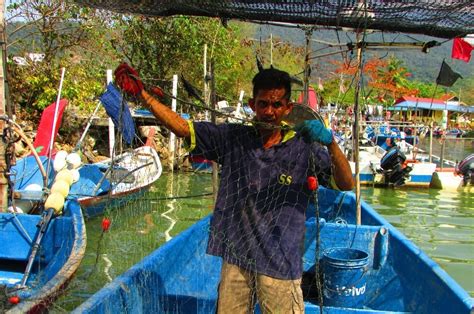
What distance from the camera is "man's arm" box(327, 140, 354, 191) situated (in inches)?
86.6

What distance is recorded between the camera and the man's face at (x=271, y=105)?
2312mm

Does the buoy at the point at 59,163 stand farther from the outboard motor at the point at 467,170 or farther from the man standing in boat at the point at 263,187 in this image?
the outboard motor at the point at 467,170

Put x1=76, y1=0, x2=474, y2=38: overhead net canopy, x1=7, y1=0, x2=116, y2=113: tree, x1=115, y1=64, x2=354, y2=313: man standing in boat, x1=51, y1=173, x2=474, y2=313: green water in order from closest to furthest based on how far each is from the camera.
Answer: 1. x1=115, y1=64, x2=354, y2=313: man standing in boat
2. x1=76, y1=0, x2=474, y2=38: overhead net canopy
3. x1=51, y1=173, x2=474, y2=313: green water
4. x1=7, y1=0, x2=116, y2=113: tree

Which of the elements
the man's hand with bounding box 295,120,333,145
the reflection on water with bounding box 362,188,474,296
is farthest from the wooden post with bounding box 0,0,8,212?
the reflection on water with bounding box 362,188,474,296

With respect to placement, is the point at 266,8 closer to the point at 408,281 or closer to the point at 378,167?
the point at 408,281

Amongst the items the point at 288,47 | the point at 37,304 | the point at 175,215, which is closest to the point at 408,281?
the point at 37,304

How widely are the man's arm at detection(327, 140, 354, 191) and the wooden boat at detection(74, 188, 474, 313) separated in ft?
1.04

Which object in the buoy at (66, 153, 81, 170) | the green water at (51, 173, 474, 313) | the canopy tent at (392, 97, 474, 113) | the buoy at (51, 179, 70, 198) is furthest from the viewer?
the canopy tent at (392, 97, 474, 113)

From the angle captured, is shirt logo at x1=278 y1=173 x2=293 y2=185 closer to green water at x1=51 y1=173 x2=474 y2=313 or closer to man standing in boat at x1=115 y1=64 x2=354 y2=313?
man standing in boat at x1=115 y1=64 x2=354 y2=313

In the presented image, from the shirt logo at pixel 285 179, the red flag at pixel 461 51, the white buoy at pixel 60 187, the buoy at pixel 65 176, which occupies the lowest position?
the white buoy at pixel 60 187

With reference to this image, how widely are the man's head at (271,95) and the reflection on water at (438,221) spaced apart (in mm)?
5187

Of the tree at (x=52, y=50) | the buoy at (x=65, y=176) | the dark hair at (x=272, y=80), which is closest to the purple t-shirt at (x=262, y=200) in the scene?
the dark hair at (x=272, y=80)

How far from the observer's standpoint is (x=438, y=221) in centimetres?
1055

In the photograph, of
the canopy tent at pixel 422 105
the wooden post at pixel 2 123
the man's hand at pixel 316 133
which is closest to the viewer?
the man's hand at pixel 316 133
